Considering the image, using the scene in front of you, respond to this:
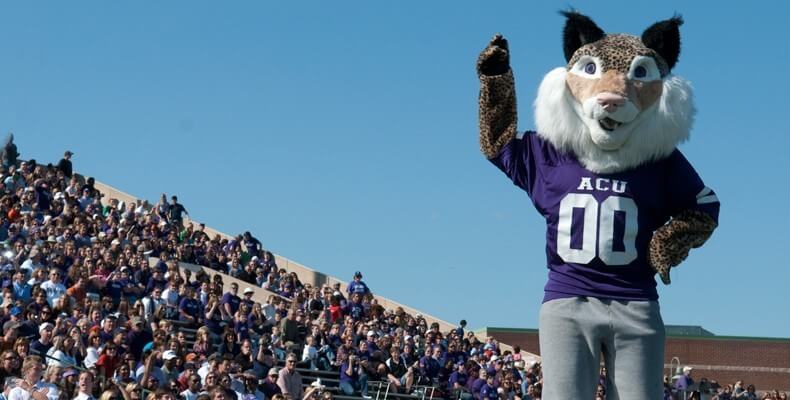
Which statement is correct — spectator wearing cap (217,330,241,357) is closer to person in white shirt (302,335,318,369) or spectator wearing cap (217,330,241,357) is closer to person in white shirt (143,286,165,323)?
person in white shirt (143,286,165,323)

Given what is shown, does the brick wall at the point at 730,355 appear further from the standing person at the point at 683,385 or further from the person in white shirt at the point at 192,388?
the person in white shirt at the point at 192,388

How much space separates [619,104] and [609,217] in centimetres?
51

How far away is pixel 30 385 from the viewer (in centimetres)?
966

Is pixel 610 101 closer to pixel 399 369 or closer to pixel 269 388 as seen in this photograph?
pixel 269 388

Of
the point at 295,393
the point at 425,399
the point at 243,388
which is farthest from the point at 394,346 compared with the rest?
the point at 243,388

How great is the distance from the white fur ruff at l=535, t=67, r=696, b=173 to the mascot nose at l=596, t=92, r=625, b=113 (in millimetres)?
103

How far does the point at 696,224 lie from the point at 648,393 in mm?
802

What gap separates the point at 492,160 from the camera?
6.06m

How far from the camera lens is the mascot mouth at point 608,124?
18.7 feet

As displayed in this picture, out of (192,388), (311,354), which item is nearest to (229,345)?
(311,354)

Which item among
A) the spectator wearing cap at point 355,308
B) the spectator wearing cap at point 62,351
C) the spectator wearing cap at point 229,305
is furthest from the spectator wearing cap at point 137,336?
the spectator wearing cap at point 355,308

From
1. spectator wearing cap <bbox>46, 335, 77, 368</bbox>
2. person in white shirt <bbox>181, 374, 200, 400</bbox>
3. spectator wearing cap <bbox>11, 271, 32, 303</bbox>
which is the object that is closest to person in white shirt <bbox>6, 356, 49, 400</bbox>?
spectator wearing cap <bbox>46, 335, 77, 368</bbox>

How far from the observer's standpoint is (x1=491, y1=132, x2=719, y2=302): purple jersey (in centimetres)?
570

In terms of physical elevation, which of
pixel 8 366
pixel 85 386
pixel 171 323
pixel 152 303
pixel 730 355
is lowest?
pixel 85 386
